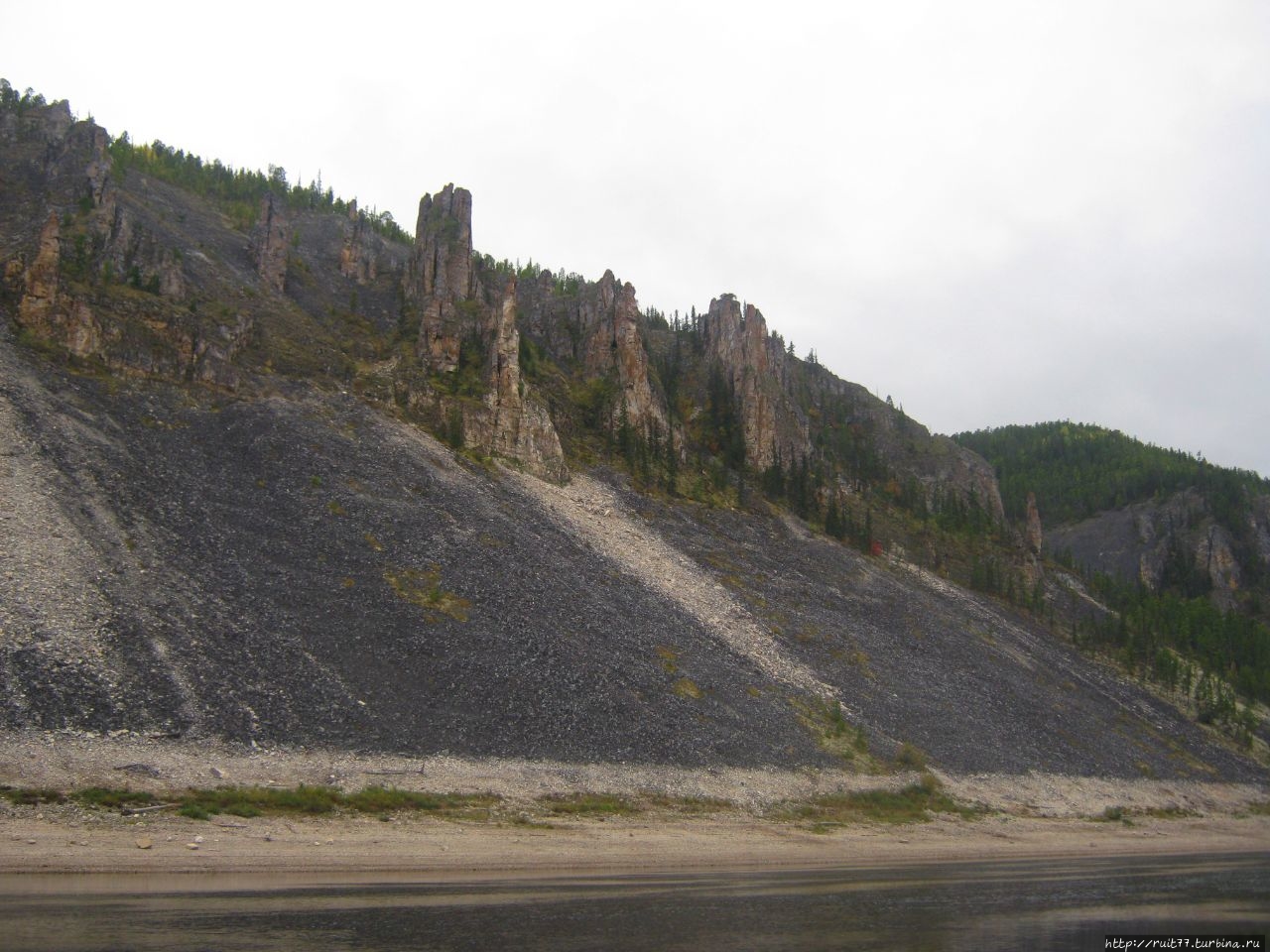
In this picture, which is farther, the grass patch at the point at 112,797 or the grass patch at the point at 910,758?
the grass patch at the point at 910,758

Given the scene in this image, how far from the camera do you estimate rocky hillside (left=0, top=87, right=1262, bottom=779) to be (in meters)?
40.2

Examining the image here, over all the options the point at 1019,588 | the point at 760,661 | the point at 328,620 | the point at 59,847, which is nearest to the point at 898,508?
the point at 1019,588

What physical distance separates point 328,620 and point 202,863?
19.0 meters

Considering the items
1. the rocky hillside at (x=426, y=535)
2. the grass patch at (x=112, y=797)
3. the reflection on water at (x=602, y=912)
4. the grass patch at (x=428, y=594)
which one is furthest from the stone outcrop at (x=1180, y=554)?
the grass patch at (x=112, y=797)

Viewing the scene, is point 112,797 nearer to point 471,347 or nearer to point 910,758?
point 910,758

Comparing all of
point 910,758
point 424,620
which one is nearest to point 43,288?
point 424,620

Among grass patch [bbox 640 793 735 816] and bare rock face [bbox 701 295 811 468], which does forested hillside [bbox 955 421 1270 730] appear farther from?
grass patch [bbox 640 793 735 816]

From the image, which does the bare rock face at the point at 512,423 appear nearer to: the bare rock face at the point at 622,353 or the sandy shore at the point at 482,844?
the bare rock face at the point at 622,353

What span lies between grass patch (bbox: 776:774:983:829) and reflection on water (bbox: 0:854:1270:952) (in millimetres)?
10464

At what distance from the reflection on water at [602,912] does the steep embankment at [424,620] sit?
1175cm

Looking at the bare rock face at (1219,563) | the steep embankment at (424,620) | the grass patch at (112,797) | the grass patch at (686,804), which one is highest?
the bare rock face at (1219,563)

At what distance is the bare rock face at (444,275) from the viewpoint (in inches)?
3553

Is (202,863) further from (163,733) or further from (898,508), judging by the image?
(898,508)

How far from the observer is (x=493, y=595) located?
53688mm
